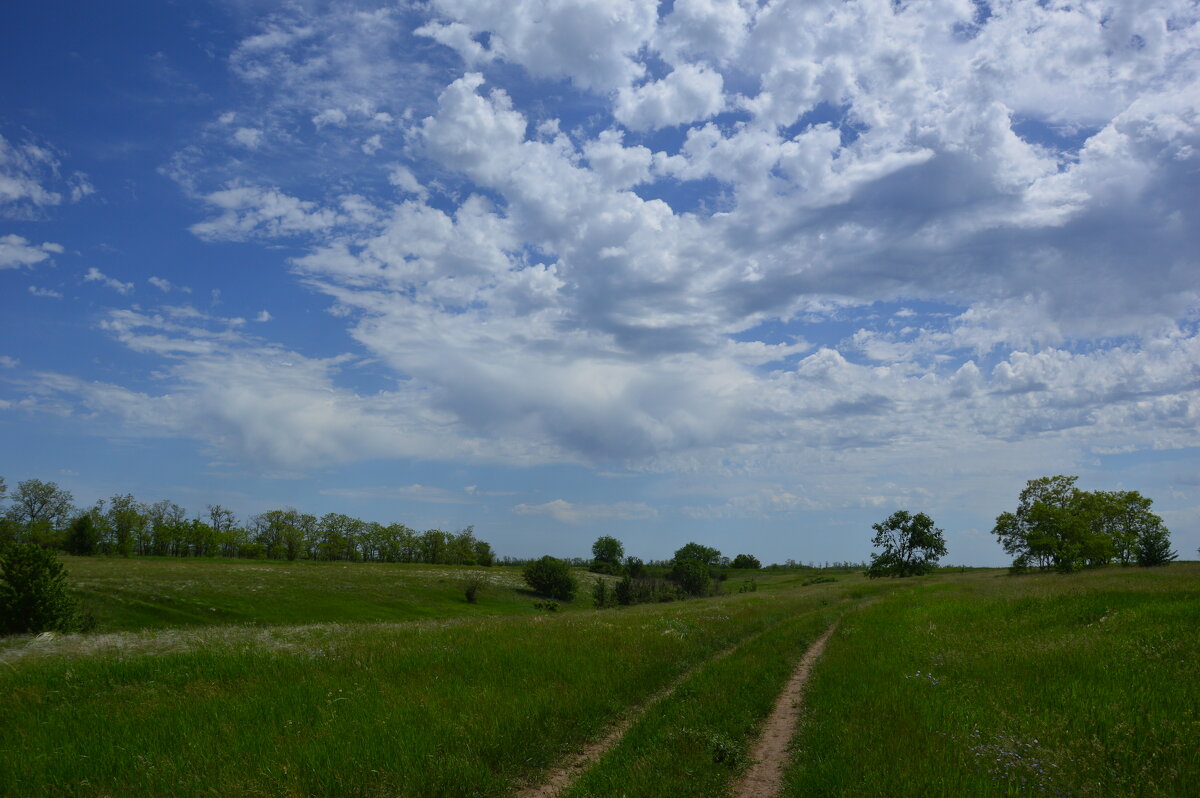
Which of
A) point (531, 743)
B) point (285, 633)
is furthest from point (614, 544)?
point (531, 743)

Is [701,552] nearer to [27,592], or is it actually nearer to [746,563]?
[746,563]

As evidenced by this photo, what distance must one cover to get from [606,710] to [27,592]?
36.8 metres

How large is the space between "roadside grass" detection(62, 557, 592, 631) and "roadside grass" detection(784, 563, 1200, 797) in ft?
173

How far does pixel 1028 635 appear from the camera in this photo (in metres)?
16.4

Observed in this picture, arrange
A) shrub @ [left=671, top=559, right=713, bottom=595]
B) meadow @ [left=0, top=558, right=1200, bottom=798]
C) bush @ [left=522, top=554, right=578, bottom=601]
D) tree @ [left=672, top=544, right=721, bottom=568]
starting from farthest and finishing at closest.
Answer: tree @ [left=672, top=544, right=721, bottom=568], shrub @ [left=671, top=559, right=713, bottom=595], bush @ [left=522, top=554, right=578, bottom=601], meadow @ [left=0, top=558, right=1200, bottom=798]

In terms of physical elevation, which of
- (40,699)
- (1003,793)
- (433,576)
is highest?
(1003,793)

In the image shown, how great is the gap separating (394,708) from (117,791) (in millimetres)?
3882

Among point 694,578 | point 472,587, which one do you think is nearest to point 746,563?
point 694,578

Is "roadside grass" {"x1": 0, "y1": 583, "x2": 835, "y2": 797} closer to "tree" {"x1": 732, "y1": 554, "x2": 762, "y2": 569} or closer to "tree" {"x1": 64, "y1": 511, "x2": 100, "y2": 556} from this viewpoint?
"tree" {"x1": 64, "y1": 511, "x2": 100, "y2": 556}

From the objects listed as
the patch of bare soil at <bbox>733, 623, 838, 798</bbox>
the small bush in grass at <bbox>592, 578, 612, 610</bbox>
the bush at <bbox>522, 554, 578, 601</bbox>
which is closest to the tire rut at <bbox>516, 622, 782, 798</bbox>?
the patch of bare soil at <bbox>733, 623, 838, 798</bbox>

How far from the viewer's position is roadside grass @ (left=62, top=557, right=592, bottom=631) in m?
55.6

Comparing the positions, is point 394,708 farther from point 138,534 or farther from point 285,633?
point 138,534

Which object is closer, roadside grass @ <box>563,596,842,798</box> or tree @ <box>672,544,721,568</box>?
roadside grass @ <box>563,596,842,798</box>

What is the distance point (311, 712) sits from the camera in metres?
10.5
